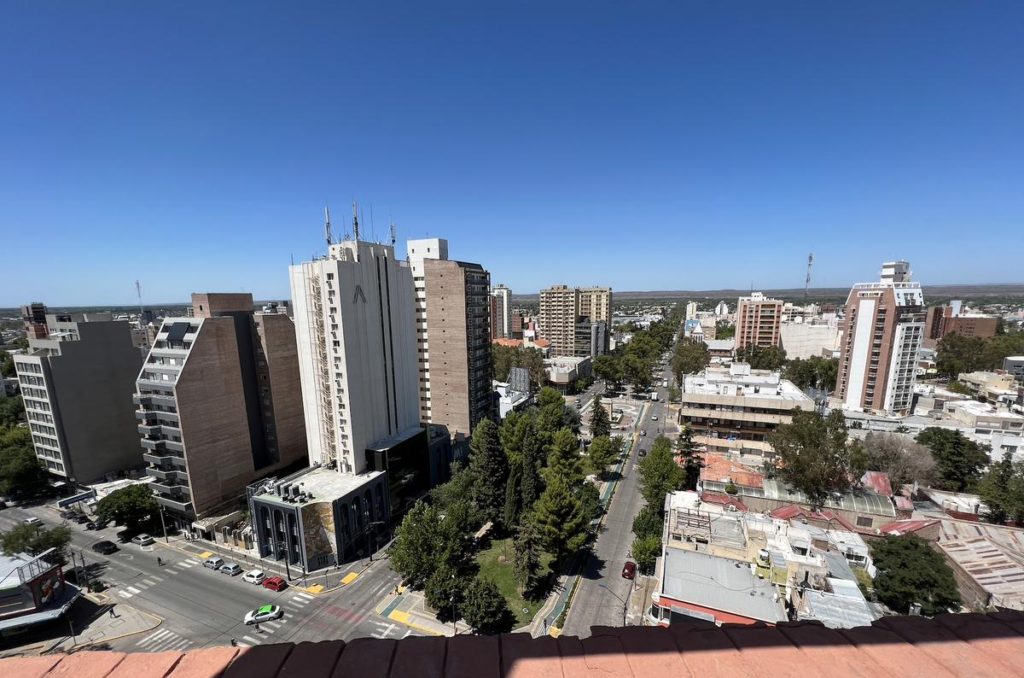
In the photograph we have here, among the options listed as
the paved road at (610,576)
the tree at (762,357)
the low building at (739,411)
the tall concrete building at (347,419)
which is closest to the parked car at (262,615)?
the tall concrete building at (347,419)

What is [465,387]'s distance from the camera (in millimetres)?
46219

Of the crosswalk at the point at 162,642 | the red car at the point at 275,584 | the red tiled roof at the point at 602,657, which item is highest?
the red tiled roof at the point at 602,657

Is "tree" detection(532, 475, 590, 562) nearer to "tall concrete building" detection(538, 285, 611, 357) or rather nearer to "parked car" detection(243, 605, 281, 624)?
"parked car" detection(243, 605, 281, 624)

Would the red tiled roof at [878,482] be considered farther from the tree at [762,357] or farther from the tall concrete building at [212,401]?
the tall concrete building at [212,401]

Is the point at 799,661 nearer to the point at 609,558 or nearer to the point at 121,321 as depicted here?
the point at 609,558

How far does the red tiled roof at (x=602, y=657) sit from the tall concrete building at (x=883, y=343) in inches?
2729

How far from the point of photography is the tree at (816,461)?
33250 millimetres

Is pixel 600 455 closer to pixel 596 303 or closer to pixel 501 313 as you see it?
pixel 596 303

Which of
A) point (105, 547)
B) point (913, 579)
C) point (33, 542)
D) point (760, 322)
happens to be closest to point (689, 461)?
point (913, 579)

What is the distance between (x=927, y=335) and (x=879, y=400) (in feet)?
266


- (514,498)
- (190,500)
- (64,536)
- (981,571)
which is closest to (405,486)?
(514,498)

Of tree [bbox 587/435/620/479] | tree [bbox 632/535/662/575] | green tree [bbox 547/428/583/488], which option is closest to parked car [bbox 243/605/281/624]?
green tree [bbox 547/428/583/488]

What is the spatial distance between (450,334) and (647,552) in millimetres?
27783

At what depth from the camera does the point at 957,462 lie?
132 feet
